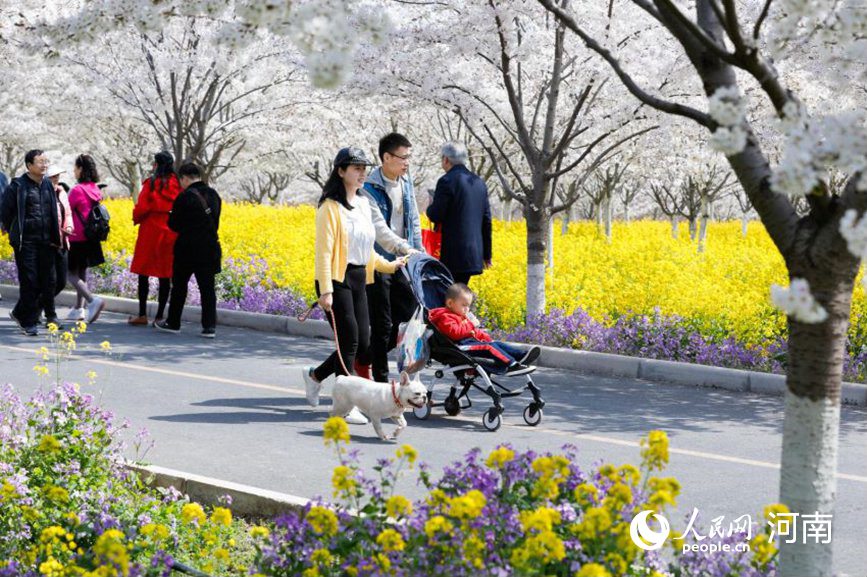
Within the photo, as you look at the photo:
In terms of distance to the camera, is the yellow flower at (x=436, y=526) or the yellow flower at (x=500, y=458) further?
the yellow flower at (x=500, y=458)

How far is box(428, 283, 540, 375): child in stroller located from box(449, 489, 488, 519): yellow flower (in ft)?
16.1

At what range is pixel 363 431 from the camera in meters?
8.74

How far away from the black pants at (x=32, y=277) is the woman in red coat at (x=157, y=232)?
1.29 meters

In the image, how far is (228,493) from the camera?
6.41 metres

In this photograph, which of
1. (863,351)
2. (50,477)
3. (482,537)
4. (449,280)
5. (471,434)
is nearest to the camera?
(482,537)

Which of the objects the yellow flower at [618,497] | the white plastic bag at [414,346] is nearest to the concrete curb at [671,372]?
the white plastic bag at [414,346]

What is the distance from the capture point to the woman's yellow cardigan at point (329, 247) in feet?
28.8

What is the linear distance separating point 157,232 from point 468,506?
1131 centimetres

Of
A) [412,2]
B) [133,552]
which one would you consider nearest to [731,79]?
[133,552]

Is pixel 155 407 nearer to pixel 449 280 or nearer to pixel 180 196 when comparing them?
pixel 449 280

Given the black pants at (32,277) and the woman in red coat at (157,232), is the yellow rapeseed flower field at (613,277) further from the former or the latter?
the black pants at (32,277)

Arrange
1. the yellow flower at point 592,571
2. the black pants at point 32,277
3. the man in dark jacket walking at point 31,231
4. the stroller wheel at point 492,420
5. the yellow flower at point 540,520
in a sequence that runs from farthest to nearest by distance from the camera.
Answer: the black pants at point 32,277, the man in dark jacket walking at point 31,231, the stroller wheel at point 492,420, the yellow flower at point 540,520, the yellow flower at point 592,571

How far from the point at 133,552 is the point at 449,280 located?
4818 millimetres

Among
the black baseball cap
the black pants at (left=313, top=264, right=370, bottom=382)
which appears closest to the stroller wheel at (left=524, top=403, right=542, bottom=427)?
the black pants at (left=313, top=264, right=370, bottom=382)
